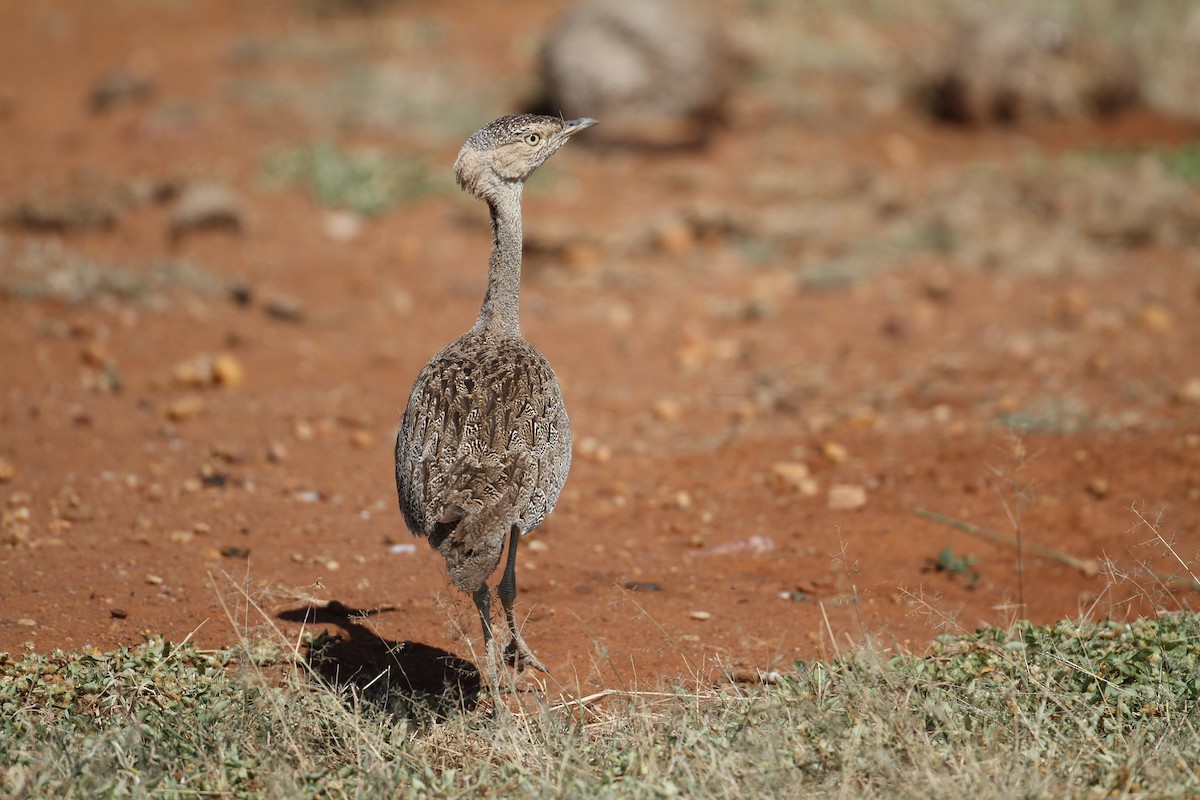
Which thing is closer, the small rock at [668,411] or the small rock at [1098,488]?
the small rock at [1098,488]

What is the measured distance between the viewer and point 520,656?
189 inches

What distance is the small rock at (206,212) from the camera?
33.7 feet

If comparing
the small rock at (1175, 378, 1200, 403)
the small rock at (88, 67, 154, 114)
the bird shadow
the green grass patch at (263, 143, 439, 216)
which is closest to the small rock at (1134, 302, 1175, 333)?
the small rock at (1175, 378, 1200, 403)

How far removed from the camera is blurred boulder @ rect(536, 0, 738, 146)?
13.1 m

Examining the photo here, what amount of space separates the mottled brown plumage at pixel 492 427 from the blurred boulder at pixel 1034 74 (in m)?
9.47

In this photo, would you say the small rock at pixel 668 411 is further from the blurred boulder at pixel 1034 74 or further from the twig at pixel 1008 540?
the blurred boulder at pixel 1034 74

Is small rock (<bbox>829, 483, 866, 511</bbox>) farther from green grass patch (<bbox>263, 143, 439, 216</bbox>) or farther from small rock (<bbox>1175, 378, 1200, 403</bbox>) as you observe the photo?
green grass patch (<bbox>263, 143, 439, 216</bbox>)

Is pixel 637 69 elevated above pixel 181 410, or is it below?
above

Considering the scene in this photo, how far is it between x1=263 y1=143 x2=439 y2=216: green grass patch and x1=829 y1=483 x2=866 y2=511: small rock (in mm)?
6282

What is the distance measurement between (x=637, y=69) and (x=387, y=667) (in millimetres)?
9835

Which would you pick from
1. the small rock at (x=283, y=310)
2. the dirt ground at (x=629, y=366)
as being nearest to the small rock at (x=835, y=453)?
the dirt ground at (x=629, y=366)

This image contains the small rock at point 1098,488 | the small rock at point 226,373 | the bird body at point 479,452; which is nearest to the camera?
the bird body at point 479,452

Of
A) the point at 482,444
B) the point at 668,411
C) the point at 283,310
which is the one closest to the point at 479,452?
the point at 482,444

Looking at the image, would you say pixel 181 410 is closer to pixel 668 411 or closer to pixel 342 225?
pixel 668 411
